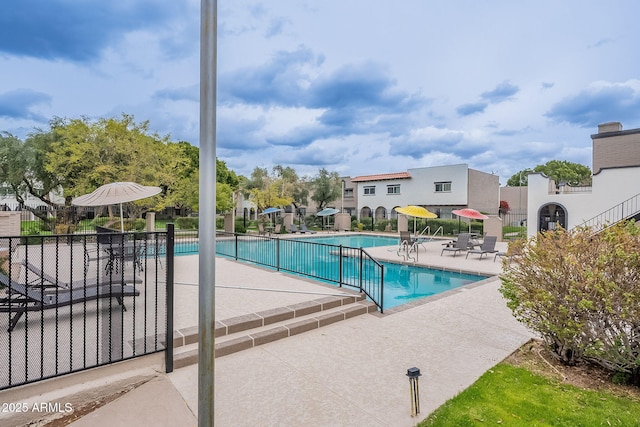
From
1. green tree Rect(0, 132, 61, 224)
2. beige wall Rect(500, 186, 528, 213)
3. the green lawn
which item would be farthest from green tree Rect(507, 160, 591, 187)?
green tree Rect(0, 132, 61, 224)

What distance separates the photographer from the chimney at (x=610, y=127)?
18.9m

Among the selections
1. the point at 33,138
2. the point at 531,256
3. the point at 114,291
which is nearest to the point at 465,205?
the point at 531,256

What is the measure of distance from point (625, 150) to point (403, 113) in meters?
15.0

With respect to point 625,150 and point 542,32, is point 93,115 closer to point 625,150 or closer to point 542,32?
point 542,32

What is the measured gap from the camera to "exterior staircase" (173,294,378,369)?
421 cm

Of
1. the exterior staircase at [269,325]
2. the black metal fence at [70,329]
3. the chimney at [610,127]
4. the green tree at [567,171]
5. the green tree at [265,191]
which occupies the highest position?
the green tree at [567,171]

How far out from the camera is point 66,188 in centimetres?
1998

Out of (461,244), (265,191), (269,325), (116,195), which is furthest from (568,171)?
(116,195)

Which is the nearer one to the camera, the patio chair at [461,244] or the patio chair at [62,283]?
the patio chair at [62,283]

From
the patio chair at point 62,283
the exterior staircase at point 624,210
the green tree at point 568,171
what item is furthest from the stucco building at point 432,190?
the green tree at point 568,171

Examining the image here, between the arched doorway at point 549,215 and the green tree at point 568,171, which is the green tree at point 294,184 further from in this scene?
the green tree at point 568,171

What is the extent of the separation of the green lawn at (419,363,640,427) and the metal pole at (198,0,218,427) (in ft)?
6.38

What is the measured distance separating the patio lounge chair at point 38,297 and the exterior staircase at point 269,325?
1.05 m

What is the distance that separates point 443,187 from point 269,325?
2884 cm
